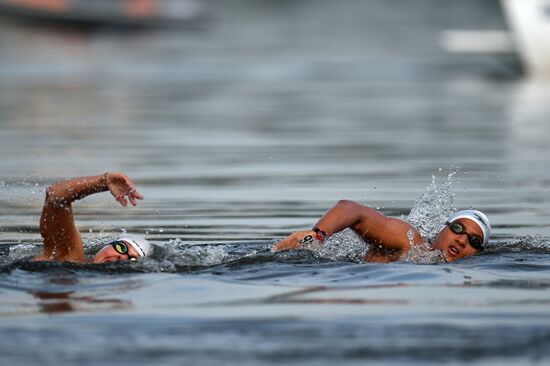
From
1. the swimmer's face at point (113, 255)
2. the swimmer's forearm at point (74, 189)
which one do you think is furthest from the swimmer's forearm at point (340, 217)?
the swimmer's forearm at point (74, 189)

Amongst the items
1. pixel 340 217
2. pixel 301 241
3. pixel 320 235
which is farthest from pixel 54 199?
pixel 340 217

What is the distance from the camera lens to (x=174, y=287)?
10797 millimetres

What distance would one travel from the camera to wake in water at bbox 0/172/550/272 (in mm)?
11500

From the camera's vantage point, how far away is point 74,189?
1119cm

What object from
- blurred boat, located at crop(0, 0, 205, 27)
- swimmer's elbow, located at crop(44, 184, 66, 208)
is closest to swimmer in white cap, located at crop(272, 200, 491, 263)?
swimmer's elbow, located at crop(44, 184, 66, 208)

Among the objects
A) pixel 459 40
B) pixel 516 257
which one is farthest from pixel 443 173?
pixel 459 40

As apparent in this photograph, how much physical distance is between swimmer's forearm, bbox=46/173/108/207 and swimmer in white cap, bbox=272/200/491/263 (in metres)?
1.59

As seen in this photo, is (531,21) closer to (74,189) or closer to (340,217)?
(340,217)

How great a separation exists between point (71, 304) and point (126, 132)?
1575 cm

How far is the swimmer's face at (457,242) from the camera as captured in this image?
12219 mm

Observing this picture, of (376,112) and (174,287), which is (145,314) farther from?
(376,112)

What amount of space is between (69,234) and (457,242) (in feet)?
10.1

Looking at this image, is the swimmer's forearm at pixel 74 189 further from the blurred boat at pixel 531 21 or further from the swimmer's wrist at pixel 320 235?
the blurred boat at pixel 531 21

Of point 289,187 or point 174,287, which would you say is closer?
point 174,287
